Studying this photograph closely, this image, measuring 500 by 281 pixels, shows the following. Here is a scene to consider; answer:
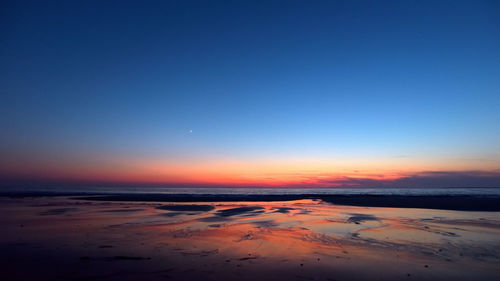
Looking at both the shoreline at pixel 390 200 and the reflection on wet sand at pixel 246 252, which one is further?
the shoreline at pixel 390 200

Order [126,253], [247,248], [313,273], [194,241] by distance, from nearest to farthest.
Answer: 1. [313,273]
2. [126,253]
3. [247,248]
4. [194,241]

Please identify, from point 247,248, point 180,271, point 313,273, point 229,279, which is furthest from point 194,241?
point 313,273

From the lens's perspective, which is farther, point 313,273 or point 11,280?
point 313,273

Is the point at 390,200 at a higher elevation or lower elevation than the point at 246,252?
lower

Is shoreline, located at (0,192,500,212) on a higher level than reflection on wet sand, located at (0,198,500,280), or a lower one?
lower

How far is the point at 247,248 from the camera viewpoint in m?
10.6

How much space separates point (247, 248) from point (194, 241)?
2.40 m

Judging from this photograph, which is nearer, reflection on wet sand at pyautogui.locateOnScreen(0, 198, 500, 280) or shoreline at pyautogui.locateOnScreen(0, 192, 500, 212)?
reflection on wet sand at pyautogui.locateOnScreen(0, 198, 500, 280)

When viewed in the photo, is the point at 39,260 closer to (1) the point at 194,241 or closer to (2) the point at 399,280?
(1) the point at 194,241

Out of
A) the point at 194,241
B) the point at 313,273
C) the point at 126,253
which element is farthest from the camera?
the point at 194,241

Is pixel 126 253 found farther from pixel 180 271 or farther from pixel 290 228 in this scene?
pixel 290 228

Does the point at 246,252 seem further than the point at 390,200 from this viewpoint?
No

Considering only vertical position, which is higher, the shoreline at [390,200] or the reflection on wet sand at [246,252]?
the reflection on wet sand at [246,252]

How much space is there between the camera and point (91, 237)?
12.1 m
